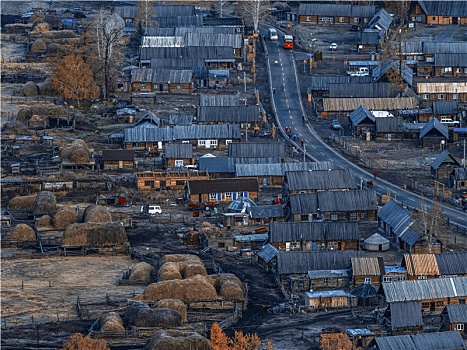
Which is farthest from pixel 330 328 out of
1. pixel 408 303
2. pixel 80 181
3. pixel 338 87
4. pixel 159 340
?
pixel 338 87

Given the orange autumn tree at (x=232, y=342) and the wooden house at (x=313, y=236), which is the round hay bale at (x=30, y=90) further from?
the orange autumn tree at (x=232, y=342)

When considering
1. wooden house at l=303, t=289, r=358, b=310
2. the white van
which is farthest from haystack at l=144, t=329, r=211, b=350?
the white van

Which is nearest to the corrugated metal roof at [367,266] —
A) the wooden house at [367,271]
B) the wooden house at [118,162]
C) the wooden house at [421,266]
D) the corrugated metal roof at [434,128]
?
the wooden house at [367,271]

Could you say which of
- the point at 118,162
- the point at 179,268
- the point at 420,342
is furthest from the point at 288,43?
the point at 420,342

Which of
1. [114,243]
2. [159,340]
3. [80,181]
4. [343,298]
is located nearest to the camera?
[159,340]

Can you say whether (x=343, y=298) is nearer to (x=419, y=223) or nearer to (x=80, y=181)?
(x=419, y=223)

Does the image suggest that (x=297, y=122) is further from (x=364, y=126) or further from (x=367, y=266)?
(x=367, y=266)
